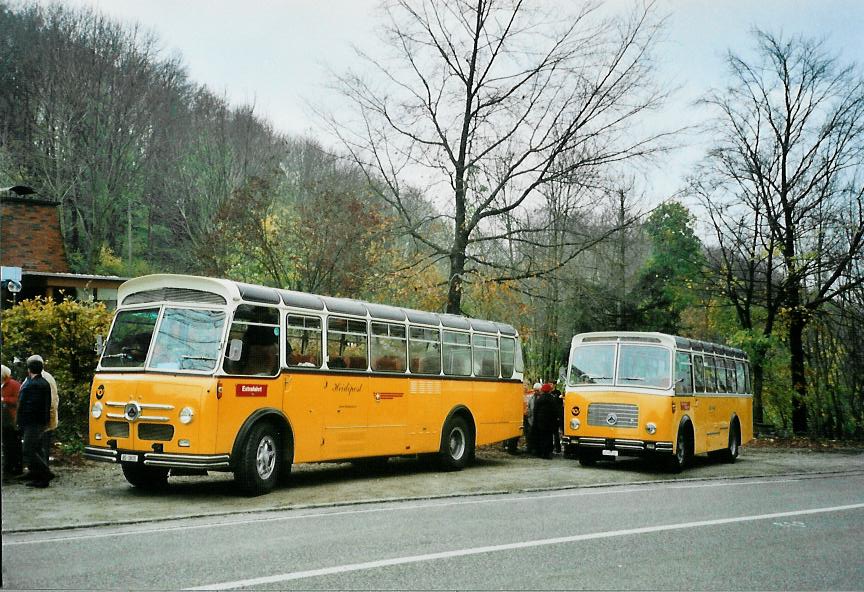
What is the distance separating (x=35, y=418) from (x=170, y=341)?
7.39 feet

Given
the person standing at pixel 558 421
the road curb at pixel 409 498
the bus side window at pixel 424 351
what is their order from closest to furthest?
the road curb at pixel 409 498 < the bus side window at pixel 424 351 < the person standing at pixel 558 421

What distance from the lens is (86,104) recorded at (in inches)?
1870

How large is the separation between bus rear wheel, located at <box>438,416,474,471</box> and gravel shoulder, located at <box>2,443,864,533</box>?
11.4 inches

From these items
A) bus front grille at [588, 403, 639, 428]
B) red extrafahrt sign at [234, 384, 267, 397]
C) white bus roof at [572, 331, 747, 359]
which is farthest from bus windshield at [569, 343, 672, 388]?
red extrafahrt sign at [234, 384, 267, 397]

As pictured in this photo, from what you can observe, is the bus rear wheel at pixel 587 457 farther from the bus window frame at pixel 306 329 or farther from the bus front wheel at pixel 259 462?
the bus front wheel at pixel 259 462

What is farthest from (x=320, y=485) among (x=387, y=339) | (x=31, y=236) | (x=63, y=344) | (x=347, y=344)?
(x=31, y=236)

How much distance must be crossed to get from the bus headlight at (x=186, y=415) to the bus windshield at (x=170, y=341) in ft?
1.88

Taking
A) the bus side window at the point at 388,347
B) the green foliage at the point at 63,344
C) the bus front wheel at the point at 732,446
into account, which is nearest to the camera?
the green foliage at the point at 63,344

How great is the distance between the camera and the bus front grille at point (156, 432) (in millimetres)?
12852

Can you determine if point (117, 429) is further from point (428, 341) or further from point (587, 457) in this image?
point (587, 457)

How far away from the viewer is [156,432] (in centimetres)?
1294

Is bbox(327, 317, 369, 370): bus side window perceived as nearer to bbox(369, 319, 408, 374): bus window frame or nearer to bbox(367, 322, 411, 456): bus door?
bbox(369, 319, 408, 374): bus window frame

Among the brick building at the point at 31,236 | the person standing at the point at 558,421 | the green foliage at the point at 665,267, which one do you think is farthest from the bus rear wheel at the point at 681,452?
the green foliage at the point at 665,267

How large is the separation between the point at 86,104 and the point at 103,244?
7.21m
